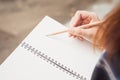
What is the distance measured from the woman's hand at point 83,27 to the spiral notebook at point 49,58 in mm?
28

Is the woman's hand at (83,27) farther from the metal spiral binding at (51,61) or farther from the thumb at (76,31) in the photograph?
the metal spiral binding at (51,61)

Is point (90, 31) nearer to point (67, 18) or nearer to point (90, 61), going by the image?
point (90, 61)

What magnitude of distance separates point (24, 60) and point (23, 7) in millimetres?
652

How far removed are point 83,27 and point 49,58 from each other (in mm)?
137

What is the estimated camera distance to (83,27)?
752mm

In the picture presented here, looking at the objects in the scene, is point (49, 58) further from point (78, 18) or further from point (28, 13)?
point (28, 13)

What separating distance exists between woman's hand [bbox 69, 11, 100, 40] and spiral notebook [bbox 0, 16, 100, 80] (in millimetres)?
28

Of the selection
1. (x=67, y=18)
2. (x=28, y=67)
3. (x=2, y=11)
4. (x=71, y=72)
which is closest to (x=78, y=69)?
(x=71, y=72)

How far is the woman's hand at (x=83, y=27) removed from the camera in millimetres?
747

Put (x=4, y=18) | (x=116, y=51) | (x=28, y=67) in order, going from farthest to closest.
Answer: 1. (x=4, y=18)
2. (x=28, y=67)
3. (x=116, y=51)

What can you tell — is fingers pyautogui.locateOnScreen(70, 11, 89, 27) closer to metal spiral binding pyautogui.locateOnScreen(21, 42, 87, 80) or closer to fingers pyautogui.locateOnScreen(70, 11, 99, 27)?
fingers pyautogui.locateOnScreen(70, 11, 99, 27)

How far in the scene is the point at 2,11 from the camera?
4.31ft

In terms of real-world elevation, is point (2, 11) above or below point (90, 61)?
above

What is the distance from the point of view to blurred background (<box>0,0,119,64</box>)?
4.05 ft
